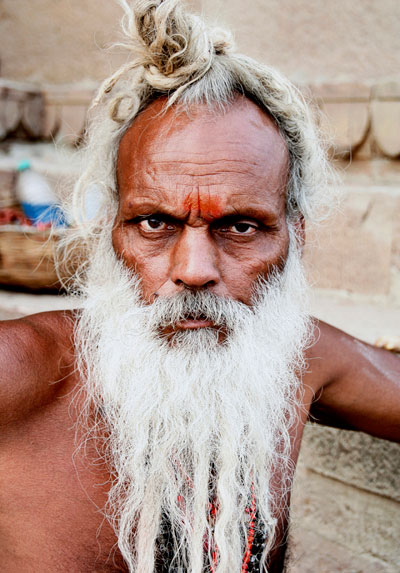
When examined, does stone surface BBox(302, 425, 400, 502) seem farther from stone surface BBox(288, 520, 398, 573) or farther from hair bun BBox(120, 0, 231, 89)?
hair bun BBox(120, 0, 231, 89)

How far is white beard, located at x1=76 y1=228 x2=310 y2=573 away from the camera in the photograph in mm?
1579

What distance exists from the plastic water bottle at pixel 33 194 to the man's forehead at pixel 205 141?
4.29 feet

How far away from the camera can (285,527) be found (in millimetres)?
1923

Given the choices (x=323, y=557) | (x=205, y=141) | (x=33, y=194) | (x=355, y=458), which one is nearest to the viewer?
(x=205, y=141)

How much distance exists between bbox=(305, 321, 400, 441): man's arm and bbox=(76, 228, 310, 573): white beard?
1.05 feet

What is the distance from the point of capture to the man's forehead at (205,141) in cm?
164

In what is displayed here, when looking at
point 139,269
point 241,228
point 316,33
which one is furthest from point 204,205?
point 316,33

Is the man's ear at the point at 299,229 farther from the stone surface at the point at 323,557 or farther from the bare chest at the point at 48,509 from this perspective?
the stone surface at the point at 323,557

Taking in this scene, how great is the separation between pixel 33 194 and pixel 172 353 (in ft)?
6.01

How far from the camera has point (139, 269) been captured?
67.1 inches

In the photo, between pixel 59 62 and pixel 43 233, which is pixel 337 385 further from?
pixel 59 62

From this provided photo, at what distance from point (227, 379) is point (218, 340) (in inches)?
4.1

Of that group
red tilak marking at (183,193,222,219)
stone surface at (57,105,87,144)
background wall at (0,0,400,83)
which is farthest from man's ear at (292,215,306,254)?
stone surface at (57,105,87,144)

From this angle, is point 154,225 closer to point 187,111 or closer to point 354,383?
point 187,111
